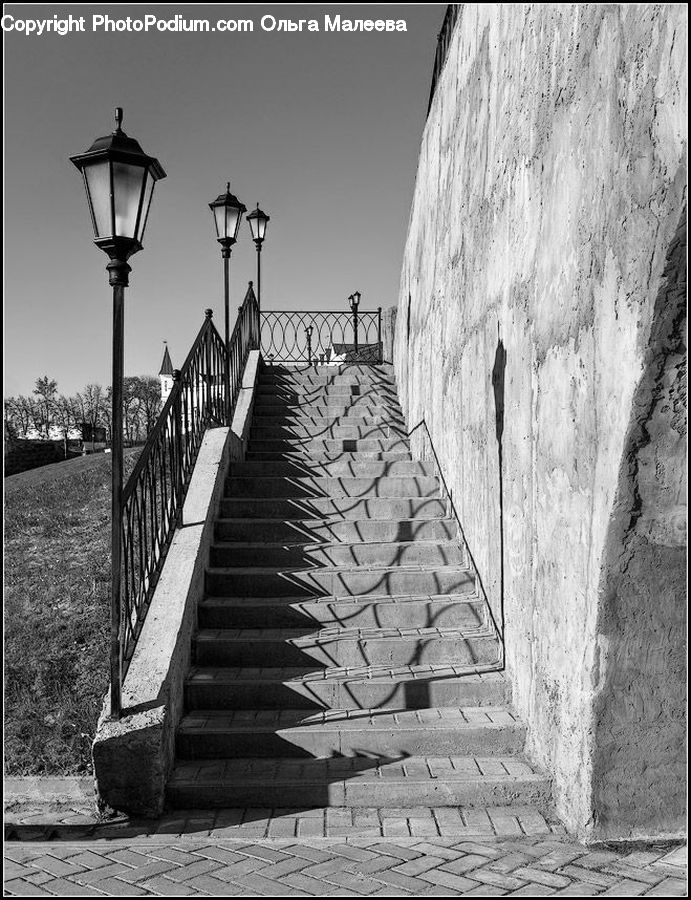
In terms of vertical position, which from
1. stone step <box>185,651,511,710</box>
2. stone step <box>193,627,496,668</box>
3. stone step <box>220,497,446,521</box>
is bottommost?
stone step <box>185,651,511,710</box>

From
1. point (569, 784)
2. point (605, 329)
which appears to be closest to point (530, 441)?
point (605, 329)

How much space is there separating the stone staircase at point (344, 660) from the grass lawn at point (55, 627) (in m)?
0.72

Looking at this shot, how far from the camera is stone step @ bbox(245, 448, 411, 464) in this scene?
26.1 feet

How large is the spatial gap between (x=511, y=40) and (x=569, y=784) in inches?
166

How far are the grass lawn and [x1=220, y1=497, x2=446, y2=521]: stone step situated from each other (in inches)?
52.2

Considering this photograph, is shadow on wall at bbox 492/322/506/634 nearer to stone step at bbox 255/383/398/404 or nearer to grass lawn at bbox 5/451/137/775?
grass lawn at bbox 5/451/137/775

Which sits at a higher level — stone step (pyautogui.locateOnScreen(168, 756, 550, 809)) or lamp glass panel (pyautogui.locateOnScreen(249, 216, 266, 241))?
lamp glass panel (pyautogui.locateOnScreen(249, 216, 266, 241))

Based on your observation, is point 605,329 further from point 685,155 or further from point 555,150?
point 555,150

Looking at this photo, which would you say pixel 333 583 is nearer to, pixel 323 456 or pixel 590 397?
pixel 323 456

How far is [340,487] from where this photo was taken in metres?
7.21

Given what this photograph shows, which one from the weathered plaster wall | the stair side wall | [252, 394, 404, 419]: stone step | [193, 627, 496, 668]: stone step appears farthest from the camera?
[252, 394, 404, 419]: stone step

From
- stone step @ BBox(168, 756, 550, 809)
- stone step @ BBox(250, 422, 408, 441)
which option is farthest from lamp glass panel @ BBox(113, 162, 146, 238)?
stone step @ BBox(250, 422, 408, 441)

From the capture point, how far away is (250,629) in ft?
17.8

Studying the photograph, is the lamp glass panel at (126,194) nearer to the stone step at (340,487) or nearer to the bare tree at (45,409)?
the stone step at (340,487)
